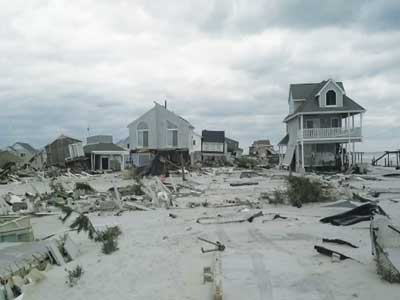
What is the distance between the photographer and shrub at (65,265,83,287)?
24.5 ft

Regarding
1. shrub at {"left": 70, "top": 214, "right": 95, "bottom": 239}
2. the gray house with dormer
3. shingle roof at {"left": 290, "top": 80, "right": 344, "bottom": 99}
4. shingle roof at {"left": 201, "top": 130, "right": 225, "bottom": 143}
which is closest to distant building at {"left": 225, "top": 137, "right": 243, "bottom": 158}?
shingle roof at {"left": 201, "top": 130, "right": 225, "bottom": 143}

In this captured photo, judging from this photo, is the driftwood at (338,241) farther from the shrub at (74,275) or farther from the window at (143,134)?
the window at (143,134)

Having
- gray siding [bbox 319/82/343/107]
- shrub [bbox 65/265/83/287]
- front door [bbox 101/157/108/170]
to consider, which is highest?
gray siding [bbox 319/82/343/107]

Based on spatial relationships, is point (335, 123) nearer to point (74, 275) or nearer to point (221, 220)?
point (221, 220)

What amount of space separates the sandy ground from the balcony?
26.8m

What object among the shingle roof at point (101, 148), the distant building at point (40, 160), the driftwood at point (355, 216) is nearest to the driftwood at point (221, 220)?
the driftwood at point (355, 216)

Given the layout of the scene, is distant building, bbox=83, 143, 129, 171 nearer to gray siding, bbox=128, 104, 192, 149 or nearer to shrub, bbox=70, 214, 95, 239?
gray siding, bbox=128, 104, 192, 149

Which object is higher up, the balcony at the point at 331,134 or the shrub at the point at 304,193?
the balcony at the point at 331,134

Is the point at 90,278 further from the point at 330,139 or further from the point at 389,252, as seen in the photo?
the point at 330,139

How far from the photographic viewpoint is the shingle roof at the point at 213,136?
84144 mm

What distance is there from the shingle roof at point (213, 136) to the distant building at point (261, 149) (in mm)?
9046

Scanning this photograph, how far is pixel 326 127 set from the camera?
41.6 m

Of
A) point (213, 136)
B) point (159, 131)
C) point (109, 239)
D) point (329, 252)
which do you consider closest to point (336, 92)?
point (159, 131)

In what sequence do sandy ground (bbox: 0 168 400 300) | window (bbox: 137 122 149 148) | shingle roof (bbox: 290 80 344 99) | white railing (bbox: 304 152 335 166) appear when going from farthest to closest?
window (bbox: 137 122 149 148) → shingle roof (bbox: 290 80 344 99) → white railing (bbox: 304 152 335 166) → sandy ground (bbox: 0 168 400 300)
